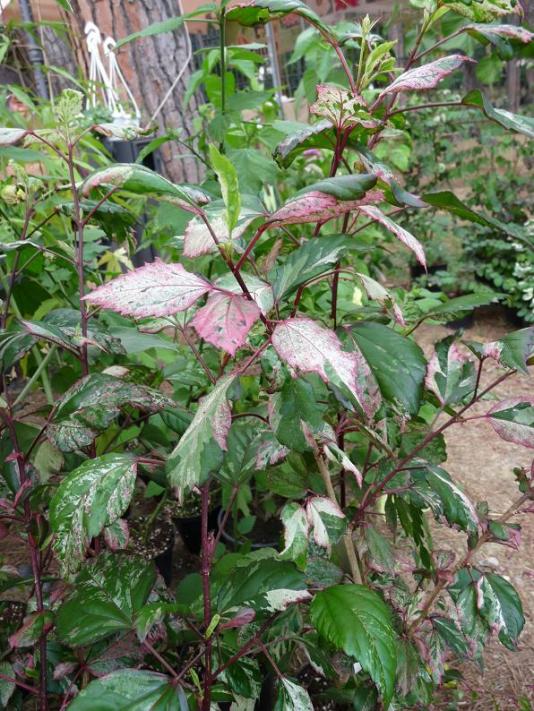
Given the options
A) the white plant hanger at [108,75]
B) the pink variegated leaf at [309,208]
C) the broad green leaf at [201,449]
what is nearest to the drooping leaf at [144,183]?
the pink variegated leaf at [309,208]

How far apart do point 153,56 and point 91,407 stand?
260cm

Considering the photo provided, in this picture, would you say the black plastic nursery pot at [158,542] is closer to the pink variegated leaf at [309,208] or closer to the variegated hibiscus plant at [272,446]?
the variegated hibiscus plant at [272,446]

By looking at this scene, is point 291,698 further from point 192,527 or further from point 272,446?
point 192,527

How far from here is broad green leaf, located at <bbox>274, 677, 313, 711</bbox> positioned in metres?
0.85

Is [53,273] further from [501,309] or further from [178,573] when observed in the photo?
[501,309]

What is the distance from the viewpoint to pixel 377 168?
756 mm

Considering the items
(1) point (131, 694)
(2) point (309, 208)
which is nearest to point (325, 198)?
(2) point (309, 208)

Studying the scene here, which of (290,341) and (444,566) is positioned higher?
(290,341)

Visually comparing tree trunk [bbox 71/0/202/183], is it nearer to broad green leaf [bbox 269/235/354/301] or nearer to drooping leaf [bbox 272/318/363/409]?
broad green leaf [bbox 269/235/354/301]

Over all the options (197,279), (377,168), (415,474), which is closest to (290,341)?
(197,279)

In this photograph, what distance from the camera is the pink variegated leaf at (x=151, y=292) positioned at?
58 centimetres

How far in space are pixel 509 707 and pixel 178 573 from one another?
0.94m

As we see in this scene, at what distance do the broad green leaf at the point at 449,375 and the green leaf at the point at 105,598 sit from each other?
51 centimetres

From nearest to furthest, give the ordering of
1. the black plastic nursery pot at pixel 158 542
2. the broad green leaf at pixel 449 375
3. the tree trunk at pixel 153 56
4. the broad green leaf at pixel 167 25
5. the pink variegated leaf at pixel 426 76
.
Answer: the pink variegated leaf at pixel 426 76 → the broad green leaf at pixel 449 375 → the broad green leaf at pixel 167 25 → the black plastic nursery pot at pixel 158 542 → the tree trunk at pixel 153 56
